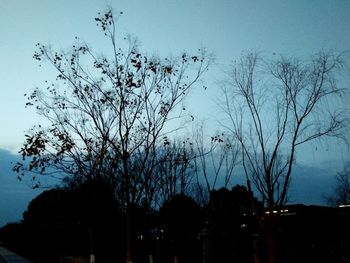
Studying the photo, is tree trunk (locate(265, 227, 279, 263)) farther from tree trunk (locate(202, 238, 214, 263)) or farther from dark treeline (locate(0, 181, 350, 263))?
tree trunk (locate(202, 238, 214, 263))

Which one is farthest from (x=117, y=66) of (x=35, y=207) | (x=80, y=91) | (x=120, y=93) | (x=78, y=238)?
(x=35, y=207)

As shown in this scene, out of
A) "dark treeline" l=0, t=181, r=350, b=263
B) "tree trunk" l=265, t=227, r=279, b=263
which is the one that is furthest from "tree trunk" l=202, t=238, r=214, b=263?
"tree trunk" l=265, t=227, r=279, b=263

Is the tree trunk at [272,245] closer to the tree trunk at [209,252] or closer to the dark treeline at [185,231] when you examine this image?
the dark treeline at [185,231]

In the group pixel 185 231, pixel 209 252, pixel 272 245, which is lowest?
pixel 209 252

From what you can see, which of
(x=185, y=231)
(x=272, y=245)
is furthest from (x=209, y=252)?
(x=185, y=231)

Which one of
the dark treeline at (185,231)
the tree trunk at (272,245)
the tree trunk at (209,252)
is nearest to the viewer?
the tree trunk at (272,245)

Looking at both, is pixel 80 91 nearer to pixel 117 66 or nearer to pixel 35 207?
pixel 117 66

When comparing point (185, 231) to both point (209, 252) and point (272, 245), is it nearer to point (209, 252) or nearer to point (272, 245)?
point (209, 252)

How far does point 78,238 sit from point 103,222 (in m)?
5.73

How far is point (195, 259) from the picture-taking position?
25.3 m

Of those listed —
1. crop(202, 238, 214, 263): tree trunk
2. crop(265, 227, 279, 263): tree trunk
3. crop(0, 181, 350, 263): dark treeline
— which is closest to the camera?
crop(265, 227, 279, 263): tree trunk

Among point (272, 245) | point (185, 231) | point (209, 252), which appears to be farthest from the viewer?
point (185, 231)

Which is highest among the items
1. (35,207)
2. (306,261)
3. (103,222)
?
(35,207)

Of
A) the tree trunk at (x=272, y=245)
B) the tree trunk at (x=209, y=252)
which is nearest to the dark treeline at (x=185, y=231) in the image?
the tree trunk at (x=209, y=252)
